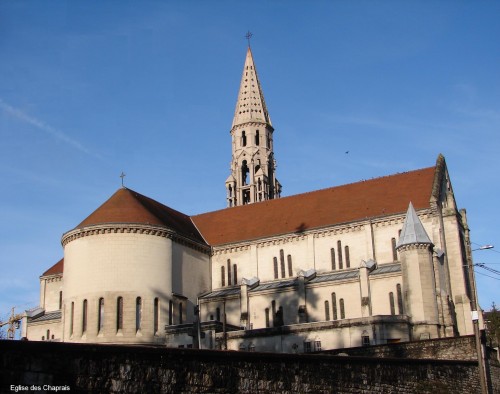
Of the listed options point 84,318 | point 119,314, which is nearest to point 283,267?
point 119,314

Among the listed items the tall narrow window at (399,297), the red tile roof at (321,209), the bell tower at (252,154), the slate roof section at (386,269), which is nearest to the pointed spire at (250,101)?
the bell tower at (252,154)

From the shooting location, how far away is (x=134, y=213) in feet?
165

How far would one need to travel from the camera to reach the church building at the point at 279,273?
44.0 m

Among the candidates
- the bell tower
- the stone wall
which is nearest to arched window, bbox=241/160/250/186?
the bell tower

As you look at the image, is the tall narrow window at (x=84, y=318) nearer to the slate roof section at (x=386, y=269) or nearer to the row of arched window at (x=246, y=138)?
the slate roof section at (x=386, y=269)

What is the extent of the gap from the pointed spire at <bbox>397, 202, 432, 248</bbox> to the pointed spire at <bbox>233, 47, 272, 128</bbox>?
34.0m

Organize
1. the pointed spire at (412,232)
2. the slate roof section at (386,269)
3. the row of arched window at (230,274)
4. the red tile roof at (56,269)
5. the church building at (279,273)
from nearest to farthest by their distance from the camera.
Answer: the church building at (279,273) → the pointed spire at (412,232) → the slate roof section at (386,269) → the row of arched window at (230,274) → the red tile roof at (56,269)

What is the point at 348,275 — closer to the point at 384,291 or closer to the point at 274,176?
the point at 384,291

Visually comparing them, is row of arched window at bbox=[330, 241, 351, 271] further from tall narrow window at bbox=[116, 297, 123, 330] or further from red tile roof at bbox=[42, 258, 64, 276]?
red tile roof at bbox=[42, 258, 64, 276]

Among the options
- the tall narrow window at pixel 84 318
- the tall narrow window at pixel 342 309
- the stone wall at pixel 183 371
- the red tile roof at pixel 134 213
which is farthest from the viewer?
the red tile roof at pixel 134 213

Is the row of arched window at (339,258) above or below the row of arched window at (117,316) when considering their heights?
above

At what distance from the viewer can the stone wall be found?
11.0 metres

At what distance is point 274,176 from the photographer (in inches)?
3027

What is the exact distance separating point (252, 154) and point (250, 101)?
281 inches
